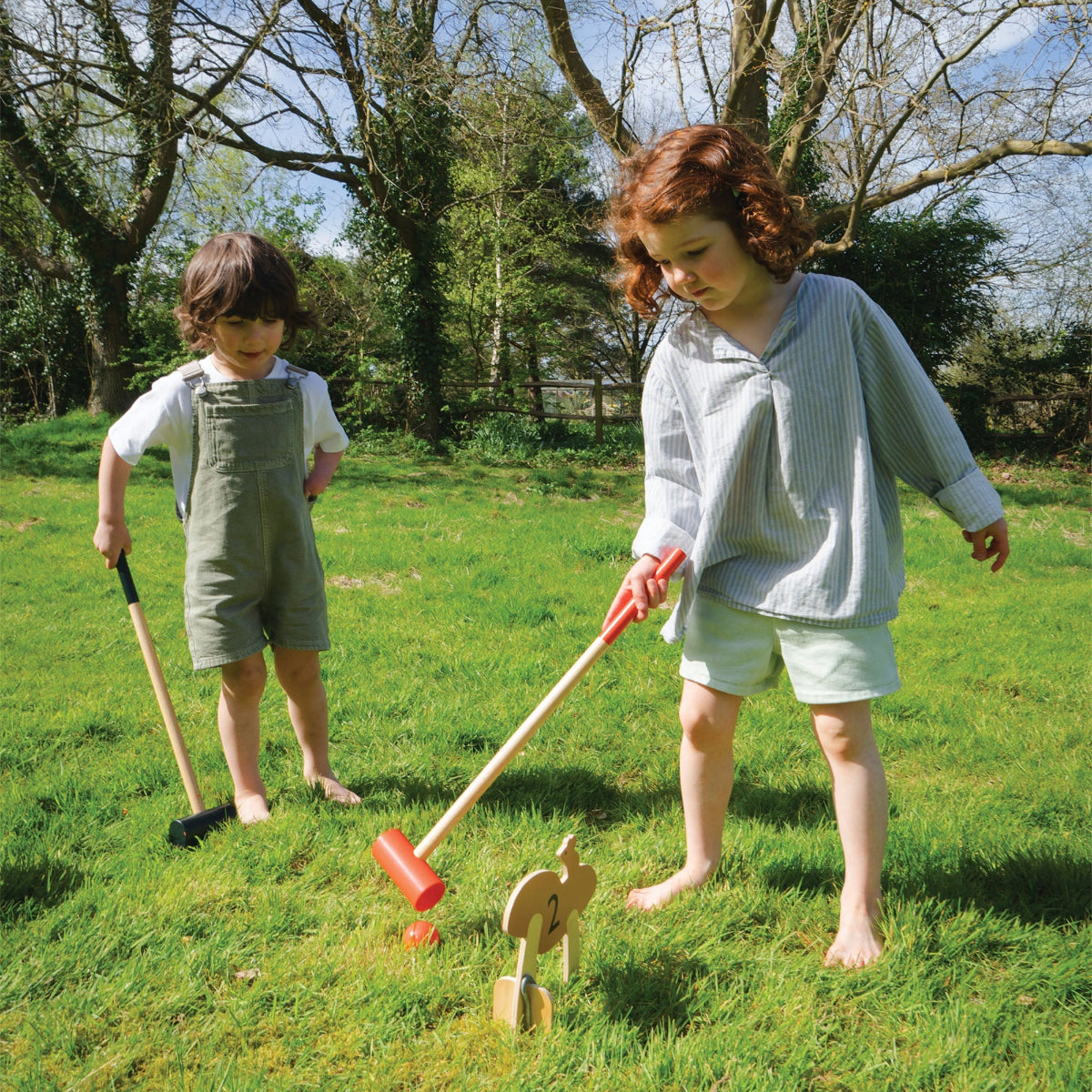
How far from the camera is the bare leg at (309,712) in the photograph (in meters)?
2.90

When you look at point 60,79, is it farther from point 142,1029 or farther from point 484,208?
point 142,1029

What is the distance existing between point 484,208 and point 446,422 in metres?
6.59

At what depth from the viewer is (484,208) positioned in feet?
62.0

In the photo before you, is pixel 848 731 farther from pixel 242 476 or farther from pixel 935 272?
pixel 935 272

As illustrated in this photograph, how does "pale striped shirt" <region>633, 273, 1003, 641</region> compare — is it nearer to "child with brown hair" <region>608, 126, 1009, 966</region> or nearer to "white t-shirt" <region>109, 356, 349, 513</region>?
"child with brown hair" <region>608, 126, 1009, 966</region>

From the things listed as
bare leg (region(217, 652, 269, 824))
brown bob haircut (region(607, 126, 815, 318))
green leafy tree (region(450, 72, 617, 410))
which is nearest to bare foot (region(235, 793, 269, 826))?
bare leg (region(217, 652, 269, 824))

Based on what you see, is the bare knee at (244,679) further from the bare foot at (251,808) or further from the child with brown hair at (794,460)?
the child with brown hair at (794,460)

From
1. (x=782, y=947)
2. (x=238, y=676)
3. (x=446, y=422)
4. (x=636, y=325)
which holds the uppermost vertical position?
(x=636, y=325)

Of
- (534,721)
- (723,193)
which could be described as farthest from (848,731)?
(723,193)

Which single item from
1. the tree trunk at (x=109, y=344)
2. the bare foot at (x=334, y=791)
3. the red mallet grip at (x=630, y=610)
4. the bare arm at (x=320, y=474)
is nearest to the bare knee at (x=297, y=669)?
the bare foot at (x=334, y=791)

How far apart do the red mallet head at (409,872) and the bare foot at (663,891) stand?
0.58 metres

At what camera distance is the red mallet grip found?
83.0 inches

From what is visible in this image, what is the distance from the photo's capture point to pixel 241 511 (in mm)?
2670

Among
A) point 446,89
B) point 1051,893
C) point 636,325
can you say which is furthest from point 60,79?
point 636,325
